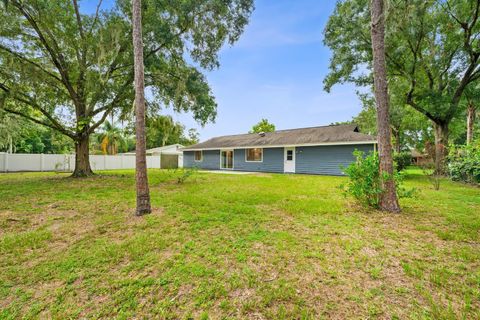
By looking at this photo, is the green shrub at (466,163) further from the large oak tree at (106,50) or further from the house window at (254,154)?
the house window at (254,154)

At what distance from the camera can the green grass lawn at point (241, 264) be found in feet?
6.33

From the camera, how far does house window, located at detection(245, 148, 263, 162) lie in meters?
16.2

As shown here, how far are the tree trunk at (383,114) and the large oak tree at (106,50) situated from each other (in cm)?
576

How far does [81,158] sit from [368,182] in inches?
509

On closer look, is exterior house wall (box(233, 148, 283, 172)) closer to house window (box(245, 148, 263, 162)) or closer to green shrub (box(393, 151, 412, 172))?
house window (box(245, 148, 263, 162))

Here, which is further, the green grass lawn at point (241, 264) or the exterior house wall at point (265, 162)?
the exterior house wall at point (265, 162)

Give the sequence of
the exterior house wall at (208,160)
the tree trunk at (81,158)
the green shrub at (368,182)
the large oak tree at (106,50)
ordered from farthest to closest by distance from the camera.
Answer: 1. the exterior house wall at (208,160)
2. the tree trunk at (81,158)
3. the large oak tree at (106,50)
4. the green shrub at (368,182)

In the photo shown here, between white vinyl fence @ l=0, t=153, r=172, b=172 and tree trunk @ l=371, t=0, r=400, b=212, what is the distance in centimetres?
1885

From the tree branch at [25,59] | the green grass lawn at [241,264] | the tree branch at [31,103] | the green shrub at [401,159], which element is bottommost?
the green grass lawn at [241,264]

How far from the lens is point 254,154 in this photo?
1656cm

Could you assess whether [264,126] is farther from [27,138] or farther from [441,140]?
[27,138]

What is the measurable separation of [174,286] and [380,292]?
2.11m

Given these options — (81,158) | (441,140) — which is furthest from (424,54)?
(81,158)

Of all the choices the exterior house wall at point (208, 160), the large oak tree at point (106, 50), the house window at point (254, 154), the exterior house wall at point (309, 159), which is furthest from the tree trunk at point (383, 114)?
the exterior house wall at point (208, 160)
